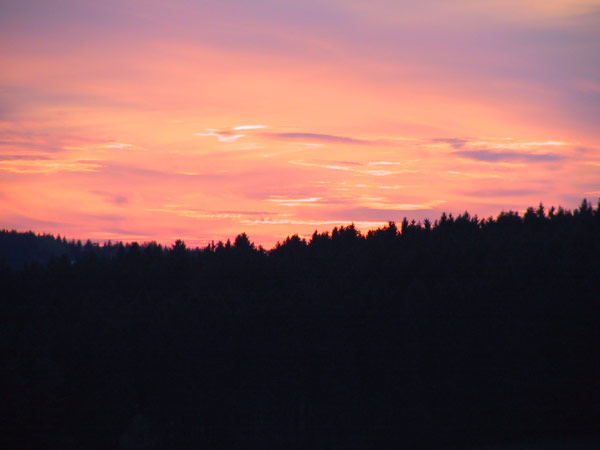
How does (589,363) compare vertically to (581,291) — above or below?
below

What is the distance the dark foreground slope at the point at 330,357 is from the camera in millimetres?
56656

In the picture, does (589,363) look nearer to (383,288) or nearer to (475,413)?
(475,413)

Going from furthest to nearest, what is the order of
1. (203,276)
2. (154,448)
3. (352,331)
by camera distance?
(203,276)
(352,331)
(154,448)

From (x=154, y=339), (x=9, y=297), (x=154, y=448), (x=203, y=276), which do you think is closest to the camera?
(x=154, y=448)

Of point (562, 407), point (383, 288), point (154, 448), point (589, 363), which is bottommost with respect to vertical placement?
point (154, 448)

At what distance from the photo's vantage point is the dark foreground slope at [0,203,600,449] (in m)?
56.7

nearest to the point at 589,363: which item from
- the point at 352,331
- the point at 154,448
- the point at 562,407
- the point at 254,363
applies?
the point at 562,407

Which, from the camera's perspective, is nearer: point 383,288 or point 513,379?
point 513,379

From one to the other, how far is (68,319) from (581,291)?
47288 mm

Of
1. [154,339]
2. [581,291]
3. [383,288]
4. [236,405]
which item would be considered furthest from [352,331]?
[581,291]

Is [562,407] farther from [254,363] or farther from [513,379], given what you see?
[254,363]

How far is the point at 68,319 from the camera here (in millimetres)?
62062

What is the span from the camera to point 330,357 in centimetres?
6169

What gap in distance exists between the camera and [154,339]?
5975cm
